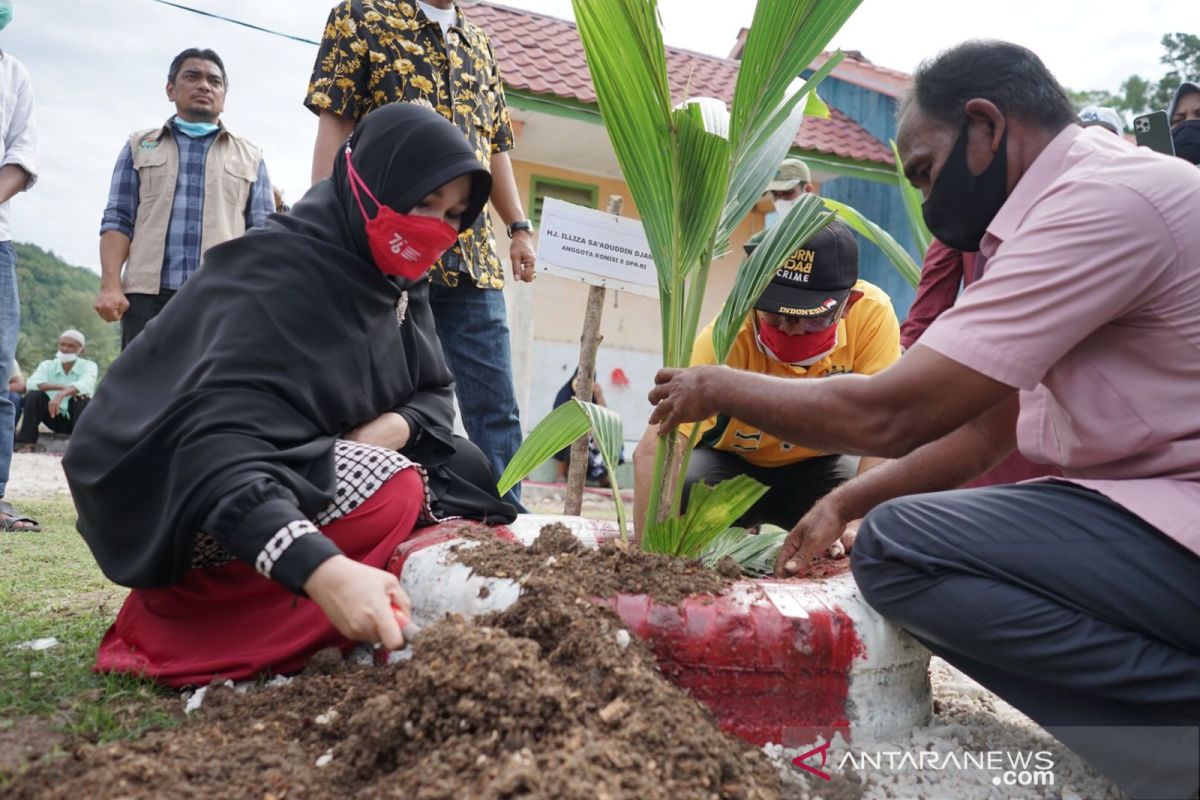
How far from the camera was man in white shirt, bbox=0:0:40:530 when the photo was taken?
12.0 ft

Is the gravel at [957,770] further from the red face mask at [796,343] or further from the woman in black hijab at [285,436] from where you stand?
the red face mask at [796,343]

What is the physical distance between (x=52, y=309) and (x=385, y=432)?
24.9m

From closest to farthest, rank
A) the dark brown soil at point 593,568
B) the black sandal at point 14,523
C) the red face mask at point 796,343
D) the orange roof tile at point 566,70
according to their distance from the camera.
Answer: the dark brown soil at point 593,568
the red face mask at point 796,343
the black sandal at point 14,523
the orange roof tile at point 566,70

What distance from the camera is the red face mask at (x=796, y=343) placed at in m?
2.76

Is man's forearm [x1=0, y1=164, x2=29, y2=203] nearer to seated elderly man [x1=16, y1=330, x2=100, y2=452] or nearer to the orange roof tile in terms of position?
the orange roof tile

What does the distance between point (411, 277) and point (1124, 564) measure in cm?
160

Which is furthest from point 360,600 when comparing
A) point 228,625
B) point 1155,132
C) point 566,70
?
point 566,70

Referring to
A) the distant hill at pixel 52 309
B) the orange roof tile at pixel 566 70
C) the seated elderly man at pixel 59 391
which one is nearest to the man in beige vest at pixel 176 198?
the orange roof tile at pixel 566 70

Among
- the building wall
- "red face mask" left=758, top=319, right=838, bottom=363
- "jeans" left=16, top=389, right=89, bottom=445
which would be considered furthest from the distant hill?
"red face mask" left=758, top=319, right=838, bottom=363

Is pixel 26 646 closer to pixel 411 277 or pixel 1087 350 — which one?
pixel 411 277

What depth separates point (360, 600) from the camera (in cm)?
144

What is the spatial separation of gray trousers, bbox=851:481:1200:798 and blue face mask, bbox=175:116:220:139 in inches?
136

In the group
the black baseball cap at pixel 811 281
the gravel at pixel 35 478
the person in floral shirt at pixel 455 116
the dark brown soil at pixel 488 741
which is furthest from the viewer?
the gravel at pixel 35 478

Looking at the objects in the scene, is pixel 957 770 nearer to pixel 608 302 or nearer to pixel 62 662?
pixel 62 662
